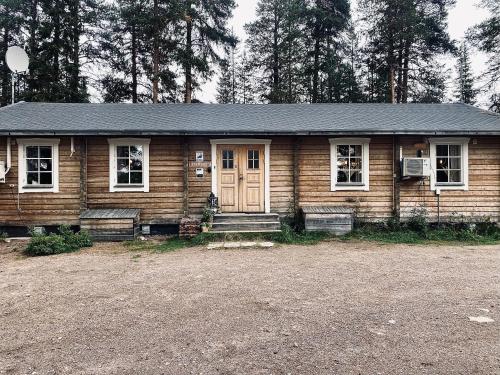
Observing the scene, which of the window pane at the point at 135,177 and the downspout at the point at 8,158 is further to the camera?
the window pane at the point at 135,177

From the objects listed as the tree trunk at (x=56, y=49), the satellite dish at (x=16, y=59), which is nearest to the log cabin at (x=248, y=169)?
the satellite dish at (x=16, y=59)

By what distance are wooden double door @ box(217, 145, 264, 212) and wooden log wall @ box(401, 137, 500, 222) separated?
173 inches

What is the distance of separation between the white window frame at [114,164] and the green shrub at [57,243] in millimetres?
1660

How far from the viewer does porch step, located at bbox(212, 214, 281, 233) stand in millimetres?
8758

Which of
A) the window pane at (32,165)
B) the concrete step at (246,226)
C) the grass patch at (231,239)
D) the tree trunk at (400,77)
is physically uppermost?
the tree trunk at (400,77)

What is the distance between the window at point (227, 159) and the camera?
31.9 ft

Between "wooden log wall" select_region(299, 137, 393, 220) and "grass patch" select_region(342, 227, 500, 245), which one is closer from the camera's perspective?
"grass patch" select_region(342, 227, 500, 245)

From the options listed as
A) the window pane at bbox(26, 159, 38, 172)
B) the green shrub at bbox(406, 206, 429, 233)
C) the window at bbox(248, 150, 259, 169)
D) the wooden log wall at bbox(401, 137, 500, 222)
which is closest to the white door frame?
the window at bbox(248, 150, 259, 169)

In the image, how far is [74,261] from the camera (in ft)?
21.7

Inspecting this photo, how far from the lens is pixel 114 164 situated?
9312 mm

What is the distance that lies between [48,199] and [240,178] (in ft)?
18.1

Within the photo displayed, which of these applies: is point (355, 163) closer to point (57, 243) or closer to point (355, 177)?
point (355, 177)

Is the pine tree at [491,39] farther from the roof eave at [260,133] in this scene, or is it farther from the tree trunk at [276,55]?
the tree trunk at [276,55]

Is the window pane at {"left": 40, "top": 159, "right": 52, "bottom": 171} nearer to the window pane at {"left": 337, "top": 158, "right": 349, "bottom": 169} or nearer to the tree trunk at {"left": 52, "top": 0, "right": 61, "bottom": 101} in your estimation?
the window pane at {"left": 337, "top": 158, "right": 349, "bottom": 169}
